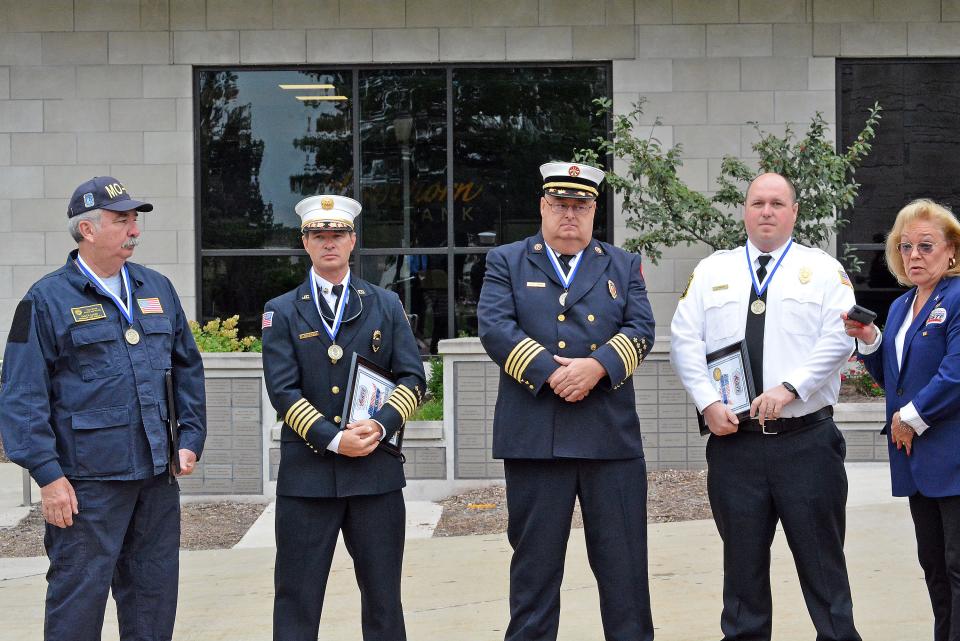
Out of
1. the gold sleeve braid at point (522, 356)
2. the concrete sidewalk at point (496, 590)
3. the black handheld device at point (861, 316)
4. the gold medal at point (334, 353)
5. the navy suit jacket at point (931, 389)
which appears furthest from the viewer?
the concrete sidewalk at point (496, 590)

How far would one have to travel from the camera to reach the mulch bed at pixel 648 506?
810cm

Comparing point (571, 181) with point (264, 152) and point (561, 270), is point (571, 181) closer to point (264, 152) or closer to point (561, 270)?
point (561, 270)

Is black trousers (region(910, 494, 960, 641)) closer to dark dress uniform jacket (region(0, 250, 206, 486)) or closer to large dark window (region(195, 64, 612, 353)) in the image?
dark dress uniform jacket (region(0, 250, 206, 486))

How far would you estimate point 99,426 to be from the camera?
460 cm

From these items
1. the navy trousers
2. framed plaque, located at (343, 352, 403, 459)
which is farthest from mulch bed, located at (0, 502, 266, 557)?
A: framed plaque, located at (343, 352, 403, 459)

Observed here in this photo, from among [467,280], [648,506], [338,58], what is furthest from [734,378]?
[338,58]

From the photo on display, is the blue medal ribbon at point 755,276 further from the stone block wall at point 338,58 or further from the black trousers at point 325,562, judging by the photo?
the stone block wall at point 338,58

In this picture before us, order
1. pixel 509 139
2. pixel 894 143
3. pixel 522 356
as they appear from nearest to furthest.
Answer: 1. pixel 522 356
2. pixel 894 143
3. pixel 509 139

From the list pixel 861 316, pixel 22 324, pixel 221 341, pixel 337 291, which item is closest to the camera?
pixel 22 324

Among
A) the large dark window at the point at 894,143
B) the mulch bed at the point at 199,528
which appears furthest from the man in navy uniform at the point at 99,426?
the large dark window at the point at 894,143

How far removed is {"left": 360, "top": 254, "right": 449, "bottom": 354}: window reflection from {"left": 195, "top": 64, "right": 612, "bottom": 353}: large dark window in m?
0.01

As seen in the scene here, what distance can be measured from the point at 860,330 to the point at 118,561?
3.35m

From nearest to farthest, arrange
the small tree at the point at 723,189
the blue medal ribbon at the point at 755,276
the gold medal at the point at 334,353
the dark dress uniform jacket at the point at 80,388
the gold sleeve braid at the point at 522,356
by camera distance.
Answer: the dark dress uniform jacket at the point at 80,388
the gold sleeve braid at the point at 522,356
the gold medal at the point at 334,353
the blue medal ribbon at the point at 755,276
the small tree at the point at 723,189

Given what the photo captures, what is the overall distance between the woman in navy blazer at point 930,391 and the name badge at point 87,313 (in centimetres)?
318
